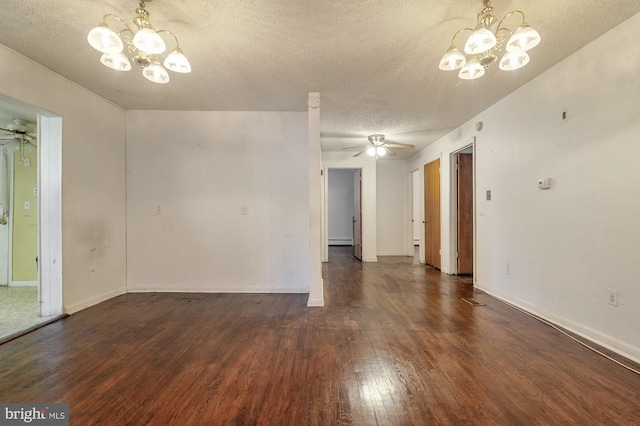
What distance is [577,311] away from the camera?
8.14 feet

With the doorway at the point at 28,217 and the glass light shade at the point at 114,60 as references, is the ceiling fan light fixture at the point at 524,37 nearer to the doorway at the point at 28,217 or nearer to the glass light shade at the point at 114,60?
the glass light shade at the point at 114,60

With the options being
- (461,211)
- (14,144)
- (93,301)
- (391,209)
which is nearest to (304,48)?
(93,301)

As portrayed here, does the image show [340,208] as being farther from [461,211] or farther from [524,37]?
[524,37]

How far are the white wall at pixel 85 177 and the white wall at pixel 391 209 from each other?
542 cm

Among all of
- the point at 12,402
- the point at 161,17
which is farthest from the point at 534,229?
the point at 12,402

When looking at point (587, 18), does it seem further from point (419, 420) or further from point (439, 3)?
point (419, 420)

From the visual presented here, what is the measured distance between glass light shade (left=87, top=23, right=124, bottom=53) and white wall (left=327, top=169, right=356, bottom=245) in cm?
752

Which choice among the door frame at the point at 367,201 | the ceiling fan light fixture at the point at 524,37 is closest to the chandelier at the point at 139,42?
the ceiling fan light fixture at the point at 524,37

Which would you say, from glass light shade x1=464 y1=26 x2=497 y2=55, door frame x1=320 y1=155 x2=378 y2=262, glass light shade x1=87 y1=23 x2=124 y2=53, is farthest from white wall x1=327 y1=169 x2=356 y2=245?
glass light shade x1=87 y1=23 x2=124 y2=53

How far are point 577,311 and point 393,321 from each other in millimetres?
1595

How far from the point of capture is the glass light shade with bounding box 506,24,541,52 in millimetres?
1732

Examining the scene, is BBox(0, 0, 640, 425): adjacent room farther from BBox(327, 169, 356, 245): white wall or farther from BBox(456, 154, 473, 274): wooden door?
BBox(327, 169, 356, 245): white wall

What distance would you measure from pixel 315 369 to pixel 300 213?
2.22 m

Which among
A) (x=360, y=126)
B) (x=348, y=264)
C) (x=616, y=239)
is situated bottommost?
(x=348, y=264)
